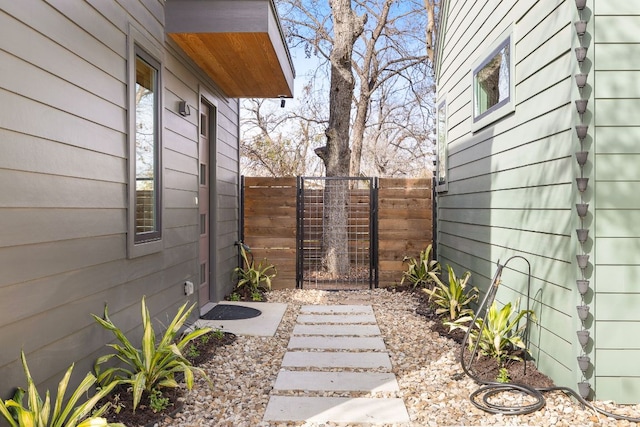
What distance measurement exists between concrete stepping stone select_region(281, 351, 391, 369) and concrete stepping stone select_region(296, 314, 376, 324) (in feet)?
3.63

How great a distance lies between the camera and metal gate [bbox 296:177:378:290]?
707 centimetres

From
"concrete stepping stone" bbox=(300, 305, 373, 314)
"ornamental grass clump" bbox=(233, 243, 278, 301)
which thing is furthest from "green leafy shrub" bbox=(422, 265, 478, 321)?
"ornamental grass clump" bbox=(233, 243, 278, 301)

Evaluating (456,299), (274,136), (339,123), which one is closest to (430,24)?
(339,123)

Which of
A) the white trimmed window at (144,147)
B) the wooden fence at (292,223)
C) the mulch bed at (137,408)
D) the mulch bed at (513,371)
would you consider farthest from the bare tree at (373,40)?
the mulch bed at (137,408)

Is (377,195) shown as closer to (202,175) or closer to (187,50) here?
(202,175)

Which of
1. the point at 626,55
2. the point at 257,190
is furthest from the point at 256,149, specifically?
the point at 626,55

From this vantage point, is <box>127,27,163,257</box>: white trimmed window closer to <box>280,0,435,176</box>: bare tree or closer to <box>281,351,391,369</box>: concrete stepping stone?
<box>281,351,391,369</box>: concrete stepping stone

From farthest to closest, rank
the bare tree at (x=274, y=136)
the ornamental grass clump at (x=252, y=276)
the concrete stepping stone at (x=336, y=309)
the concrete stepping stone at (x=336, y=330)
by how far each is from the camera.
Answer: the bare tree at (x=274, y=136), the ornamental grass clump at (x=252, y=276), the concrete stepping stone at (x=336, y=309), the concrete stepping stone at (x=336, y=330)

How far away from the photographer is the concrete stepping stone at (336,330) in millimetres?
4647

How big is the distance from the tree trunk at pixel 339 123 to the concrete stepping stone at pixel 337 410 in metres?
4.95

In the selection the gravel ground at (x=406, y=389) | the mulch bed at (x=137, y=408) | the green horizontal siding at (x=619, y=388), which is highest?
the green horizontal siding at (x=619, y=388)

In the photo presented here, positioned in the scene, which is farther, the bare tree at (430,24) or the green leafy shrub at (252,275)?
the bare tree at (430,24)

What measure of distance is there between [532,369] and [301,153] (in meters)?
11.4

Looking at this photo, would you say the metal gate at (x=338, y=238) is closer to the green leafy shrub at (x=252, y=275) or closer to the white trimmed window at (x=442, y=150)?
the green leafy shrub at (x=252, y=275)
